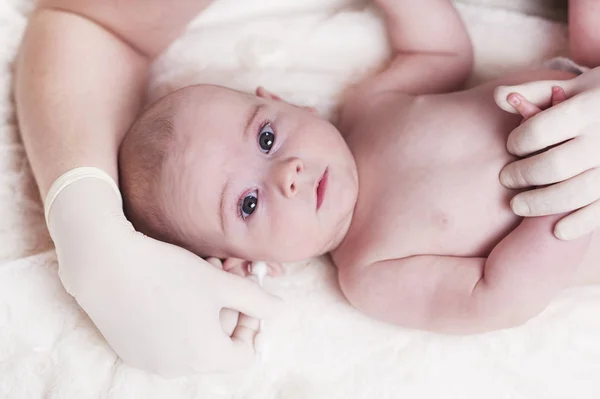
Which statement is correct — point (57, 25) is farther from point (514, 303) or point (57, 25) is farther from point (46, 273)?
point (514, 303)

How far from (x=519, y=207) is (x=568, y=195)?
9 centimetres

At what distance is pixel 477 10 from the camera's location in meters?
1.56

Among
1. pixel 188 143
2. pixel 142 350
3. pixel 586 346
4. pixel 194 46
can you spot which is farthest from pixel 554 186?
pixel 194 46

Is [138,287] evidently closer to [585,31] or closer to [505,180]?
[505,180]

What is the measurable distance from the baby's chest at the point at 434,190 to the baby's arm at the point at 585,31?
269 millimetres

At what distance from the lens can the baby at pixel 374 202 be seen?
1160 millimetres

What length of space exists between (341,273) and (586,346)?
1.49ft

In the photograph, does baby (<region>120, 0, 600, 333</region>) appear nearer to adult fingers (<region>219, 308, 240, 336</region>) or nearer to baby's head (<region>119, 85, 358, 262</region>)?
baby's head (<region>119, 85, 358, 262</region>)

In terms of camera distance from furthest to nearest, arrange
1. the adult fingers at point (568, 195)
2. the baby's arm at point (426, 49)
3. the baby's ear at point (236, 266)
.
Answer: the baby's arm at point (426, 49), the baby's ear at point (236, 266), the adult fingers at point (568, 195)

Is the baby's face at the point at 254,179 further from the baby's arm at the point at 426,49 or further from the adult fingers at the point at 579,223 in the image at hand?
the adult fingers at the point at 579,223

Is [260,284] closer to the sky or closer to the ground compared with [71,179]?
closer to the ground

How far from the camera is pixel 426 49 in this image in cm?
145

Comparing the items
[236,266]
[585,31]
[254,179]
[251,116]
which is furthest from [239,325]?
[585,31]

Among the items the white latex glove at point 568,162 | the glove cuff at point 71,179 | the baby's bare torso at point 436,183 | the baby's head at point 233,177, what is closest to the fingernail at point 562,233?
the white latex glove at point 568,162
